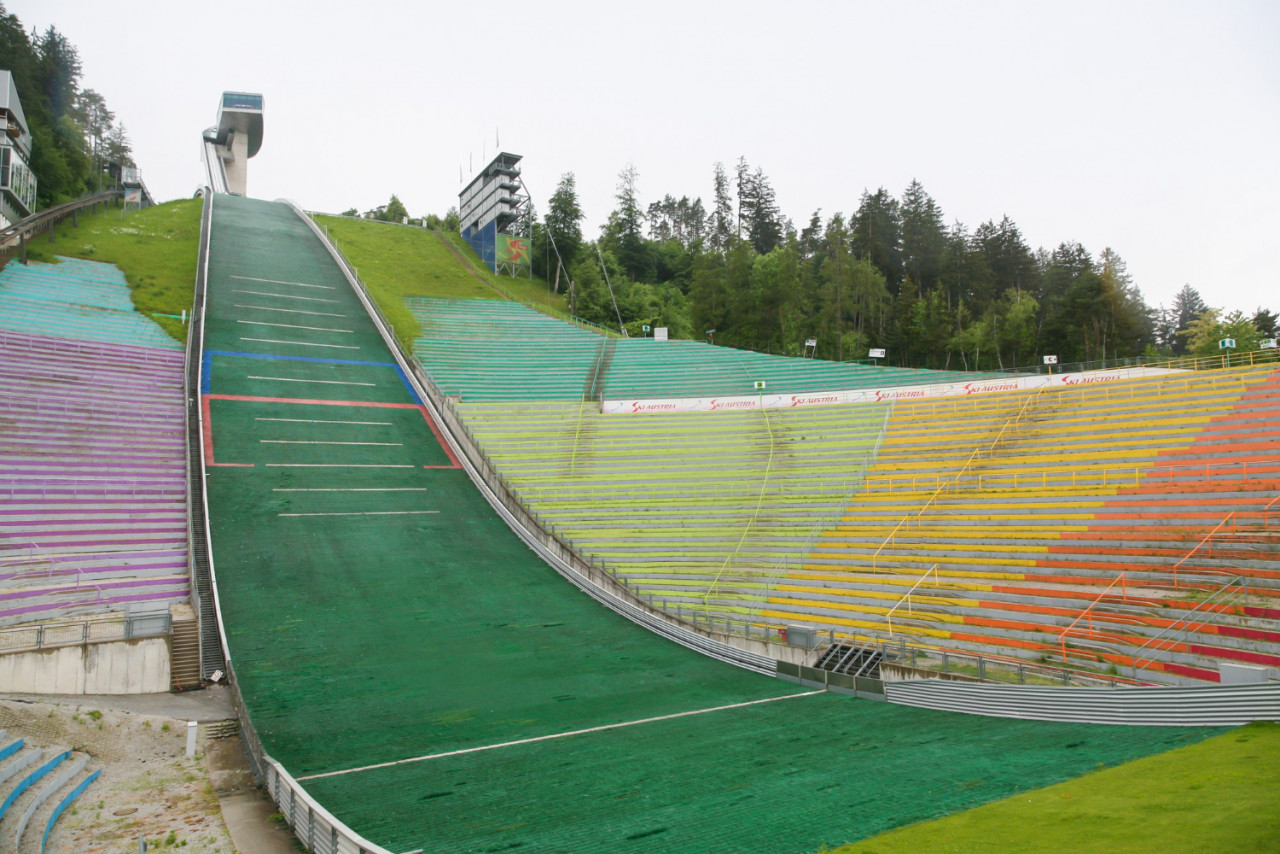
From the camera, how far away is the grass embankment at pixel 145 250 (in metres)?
31.8

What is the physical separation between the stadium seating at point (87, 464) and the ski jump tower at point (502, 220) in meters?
26.0

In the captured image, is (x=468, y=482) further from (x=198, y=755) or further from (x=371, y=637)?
(x=198, y=755)

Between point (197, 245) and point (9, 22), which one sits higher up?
point (9, 22)

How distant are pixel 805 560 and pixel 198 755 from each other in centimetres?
1262

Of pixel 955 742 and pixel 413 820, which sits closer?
pixel 413 820

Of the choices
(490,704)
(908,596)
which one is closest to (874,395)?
(908,596)

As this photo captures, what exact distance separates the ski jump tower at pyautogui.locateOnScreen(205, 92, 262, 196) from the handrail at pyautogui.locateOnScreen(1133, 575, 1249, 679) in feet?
242

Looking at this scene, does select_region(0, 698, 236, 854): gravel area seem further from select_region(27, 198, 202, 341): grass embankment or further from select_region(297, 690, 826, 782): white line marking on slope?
select_region(27, 198, 202, 341): grass embankment

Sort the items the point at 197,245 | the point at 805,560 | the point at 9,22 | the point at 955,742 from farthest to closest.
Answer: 1. the point at 9,22
2. the point at 197,245
3. the point at 805,560
4. the point at 955,742

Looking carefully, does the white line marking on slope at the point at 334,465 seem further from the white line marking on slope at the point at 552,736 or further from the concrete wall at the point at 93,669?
the white line marking on slope at the point at 552,736

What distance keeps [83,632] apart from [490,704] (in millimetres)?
7082

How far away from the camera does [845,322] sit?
5209cm

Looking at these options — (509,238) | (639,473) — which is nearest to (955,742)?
(639,473)

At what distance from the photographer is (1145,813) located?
22.3 feet
